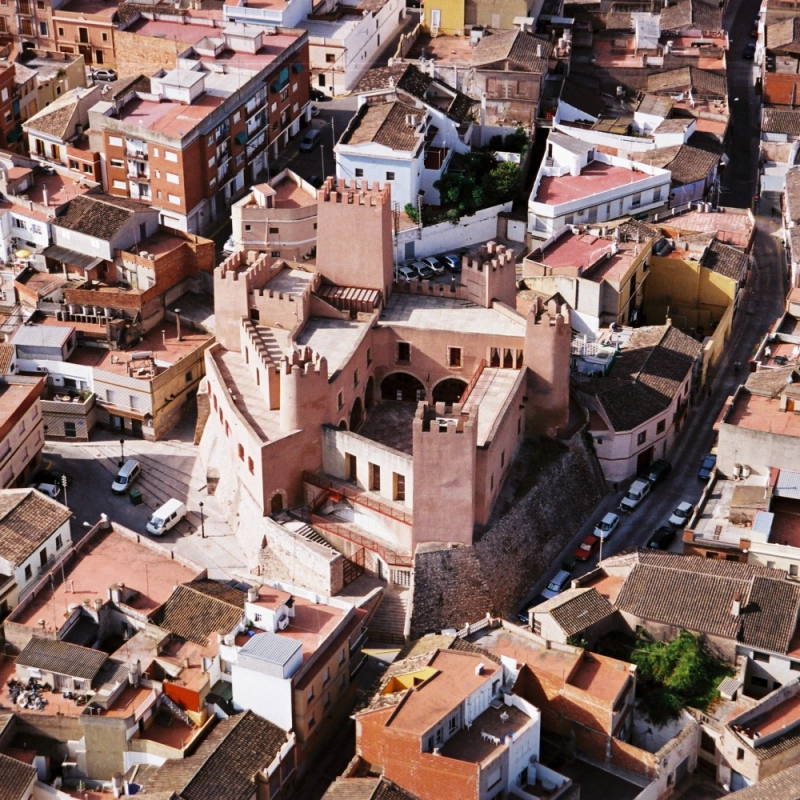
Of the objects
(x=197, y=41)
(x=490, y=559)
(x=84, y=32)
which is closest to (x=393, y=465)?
(x=490, y=559)

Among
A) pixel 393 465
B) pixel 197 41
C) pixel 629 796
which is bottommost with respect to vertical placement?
pixel 629 796

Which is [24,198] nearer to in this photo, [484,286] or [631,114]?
[484,286]

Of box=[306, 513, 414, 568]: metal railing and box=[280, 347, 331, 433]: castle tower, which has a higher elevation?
box=[280, 347, 331, 433]: castle tower

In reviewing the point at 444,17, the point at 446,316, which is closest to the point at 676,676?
the point at 446,316

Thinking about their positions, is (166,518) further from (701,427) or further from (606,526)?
(701,427)

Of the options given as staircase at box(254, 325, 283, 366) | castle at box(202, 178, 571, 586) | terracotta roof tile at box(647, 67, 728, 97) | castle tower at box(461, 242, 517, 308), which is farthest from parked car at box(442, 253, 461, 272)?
terracotta roof tile at box(647, 67, 728, 97)

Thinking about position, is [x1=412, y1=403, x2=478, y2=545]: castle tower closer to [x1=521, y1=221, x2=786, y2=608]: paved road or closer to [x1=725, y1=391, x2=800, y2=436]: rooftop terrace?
[x1=521, y1=221, x2=786, y2=608]: paved road

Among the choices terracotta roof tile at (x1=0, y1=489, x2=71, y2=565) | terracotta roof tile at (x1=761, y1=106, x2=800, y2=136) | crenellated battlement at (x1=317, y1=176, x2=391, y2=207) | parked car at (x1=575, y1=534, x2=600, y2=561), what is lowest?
parked car at (x1=575, y1=534, x2=600, y2=561)
